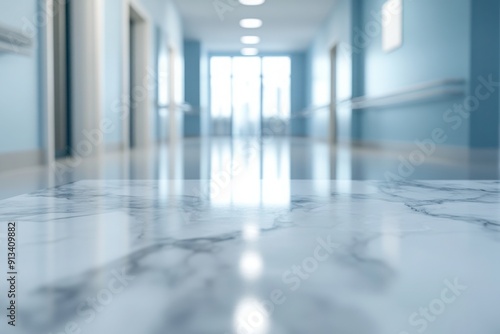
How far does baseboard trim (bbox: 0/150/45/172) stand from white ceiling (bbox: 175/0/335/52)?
7820 mm

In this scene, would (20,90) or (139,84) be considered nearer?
(20,90)

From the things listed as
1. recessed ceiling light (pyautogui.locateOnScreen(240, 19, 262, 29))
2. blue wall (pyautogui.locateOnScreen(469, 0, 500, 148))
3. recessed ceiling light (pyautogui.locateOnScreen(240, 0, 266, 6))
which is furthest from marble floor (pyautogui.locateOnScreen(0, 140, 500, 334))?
recessed ceiling light (pyautogui.locateOnScreen(240, 19, 262, 29))

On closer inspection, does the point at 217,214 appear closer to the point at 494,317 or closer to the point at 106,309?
the point at 106,309

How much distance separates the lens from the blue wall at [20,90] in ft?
12.6

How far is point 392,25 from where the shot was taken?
7.67 m

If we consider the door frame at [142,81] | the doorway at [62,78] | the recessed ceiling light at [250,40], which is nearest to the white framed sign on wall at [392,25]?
the door frame at [142,81]

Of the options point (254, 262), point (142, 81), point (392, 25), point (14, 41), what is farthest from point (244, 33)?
point (254, 262)

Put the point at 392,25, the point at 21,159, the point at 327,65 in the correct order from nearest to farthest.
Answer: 1. the point at 21,159
2. the point at 392,25
3. the point at 327,65

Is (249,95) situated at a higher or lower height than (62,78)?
higher

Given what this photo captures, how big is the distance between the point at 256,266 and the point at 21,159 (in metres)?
3.30

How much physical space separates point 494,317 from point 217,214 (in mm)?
1214

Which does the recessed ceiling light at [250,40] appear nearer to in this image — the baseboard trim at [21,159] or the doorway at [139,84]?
the doorway at [139,84]

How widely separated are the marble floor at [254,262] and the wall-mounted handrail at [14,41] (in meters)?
1.37

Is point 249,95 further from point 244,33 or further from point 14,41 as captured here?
point 14,41
